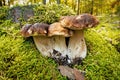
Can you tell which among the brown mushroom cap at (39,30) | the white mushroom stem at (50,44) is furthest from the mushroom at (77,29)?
the brown mushroom cap at (39,30)

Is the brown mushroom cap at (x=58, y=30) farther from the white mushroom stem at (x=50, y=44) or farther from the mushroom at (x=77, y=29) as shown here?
the white mushroom stem at (x=50, y=44)

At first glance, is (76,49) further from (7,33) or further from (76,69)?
(7,33)

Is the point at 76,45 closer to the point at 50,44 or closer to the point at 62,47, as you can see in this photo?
the point at 62,47

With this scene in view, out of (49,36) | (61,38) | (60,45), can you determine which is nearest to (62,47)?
(60,45)

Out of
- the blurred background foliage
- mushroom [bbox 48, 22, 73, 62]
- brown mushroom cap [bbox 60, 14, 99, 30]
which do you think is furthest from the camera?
the blurred background foliage

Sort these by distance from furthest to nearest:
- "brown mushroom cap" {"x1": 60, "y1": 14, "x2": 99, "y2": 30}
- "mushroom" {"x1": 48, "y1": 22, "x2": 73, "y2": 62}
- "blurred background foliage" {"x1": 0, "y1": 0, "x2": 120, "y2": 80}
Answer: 1. "blurred background foliage" {"x1": 0, "y1": 0, "x2": 120, "y2": 80}
2. "mushroom" {"x1": 48, "y1": 22, "x2": 73, "y2": 62}
3. "brown mushroom cap" {"x1": 60, "y1": 14, "x2": 99, "y2": 30}

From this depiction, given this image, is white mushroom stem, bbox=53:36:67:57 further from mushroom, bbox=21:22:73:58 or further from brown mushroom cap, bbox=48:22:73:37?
brown mushroom cap, bbox=48:22:73:37

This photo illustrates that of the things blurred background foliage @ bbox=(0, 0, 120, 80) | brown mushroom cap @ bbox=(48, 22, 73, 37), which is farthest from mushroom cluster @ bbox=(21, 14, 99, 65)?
blurred background foliage @ bbox=(0, 0, 120, 80)
